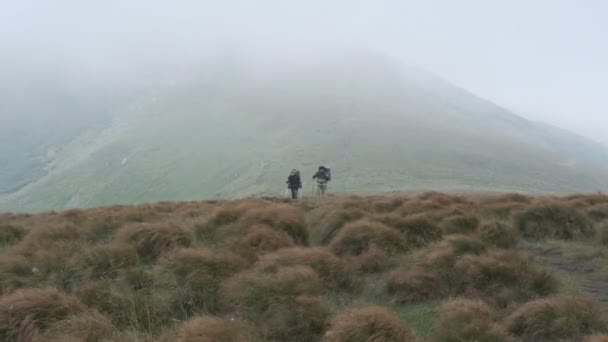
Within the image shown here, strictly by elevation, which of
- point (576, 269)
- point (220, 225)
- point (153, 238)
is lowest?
point (576, 269)

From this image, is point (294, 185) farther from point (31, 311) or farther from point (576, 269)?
point (31, 311)

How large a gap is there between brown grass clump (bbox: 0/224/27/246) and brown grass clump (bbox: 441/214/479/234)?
419 inches

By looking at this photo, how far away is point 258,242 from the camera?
10.4 metres

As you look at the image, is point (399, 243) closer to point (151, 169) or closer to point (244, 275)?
point (244, 275)

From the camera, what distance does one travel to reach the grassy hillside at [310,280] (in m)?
6.35

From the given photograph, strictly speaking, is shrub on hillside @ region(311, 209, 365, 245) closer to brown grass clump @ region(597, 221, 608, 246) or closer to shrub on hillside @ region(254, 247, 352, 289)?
shrub on hillside @ region(254, 247, 352, 289)

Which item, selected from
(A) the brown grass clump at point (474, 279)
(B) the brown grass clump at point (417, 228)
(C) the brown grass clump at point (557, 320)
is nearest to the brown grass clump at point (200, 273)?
(A) the brown grass clump at point (474, 279)

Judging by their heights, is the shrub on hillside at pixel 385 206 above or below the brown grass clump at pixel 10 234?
above

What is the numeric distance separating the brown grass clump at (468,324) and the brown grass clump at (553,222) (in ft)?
20.9

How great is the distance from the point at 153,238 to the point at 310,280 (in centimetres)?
390

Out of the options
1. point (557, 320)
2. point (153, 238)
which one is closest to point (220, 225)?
point (153, 238)

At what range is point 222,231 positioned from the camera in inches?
457

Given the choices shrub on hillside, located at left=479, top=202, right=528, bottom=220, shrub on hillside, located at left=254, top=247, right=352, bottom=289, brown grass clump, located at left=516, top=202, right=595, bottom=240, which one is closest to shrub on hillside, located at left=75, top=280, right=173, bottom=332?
shrub on hillside, located at left=254, top=247, right=352, bottom=289

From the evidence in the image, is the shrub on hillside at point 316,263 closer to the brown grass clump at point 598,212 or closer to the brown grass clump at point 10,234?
the brown grass clump at point 10,234
